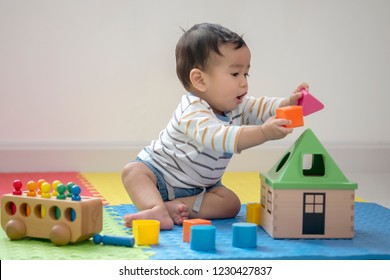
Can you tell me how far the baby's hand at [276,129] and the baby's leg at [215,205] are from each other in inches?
10.3

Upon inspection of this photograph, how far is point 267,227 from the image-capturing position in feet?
4.62

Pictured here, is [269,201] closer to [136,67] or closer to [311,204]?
[311,204]

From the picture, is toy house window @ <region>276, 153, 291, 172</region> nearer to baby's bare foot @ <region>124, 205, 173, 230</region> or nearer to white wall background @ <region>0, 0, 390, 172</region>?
baby's bare foot @ <region>124, 205, 173, 230</region>

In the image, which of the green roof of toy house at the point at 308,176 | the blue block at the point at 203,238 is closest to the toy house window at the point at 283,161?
the green roof of toy house at the point at 308,176

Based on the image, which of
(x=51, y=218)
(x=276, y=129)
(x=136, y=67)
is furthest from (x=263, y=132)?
(x=136, y=67)

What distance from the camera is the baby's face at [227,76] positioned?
1.54 metres

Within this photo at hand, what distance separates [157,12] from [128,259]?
51.3 inches

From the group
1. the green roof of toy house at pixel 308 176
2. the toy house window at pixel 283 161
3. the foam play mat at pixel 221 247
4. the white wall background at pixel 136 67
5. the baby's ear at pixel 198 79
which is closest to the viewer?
the foam play mat at pixel 221 247

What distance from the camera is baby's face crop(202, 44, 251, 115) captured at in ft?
5.05

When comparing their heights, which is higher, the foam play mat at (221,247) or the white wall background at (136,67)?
the white wall background at (136,67)

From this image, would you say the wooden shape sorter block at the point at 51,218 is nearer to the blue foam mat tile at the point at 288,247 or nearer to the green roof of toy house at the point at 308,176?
the blue foam mat tile at the point at 288,247

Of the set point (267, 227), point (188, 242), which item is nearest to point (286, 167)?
point (267, 227)
